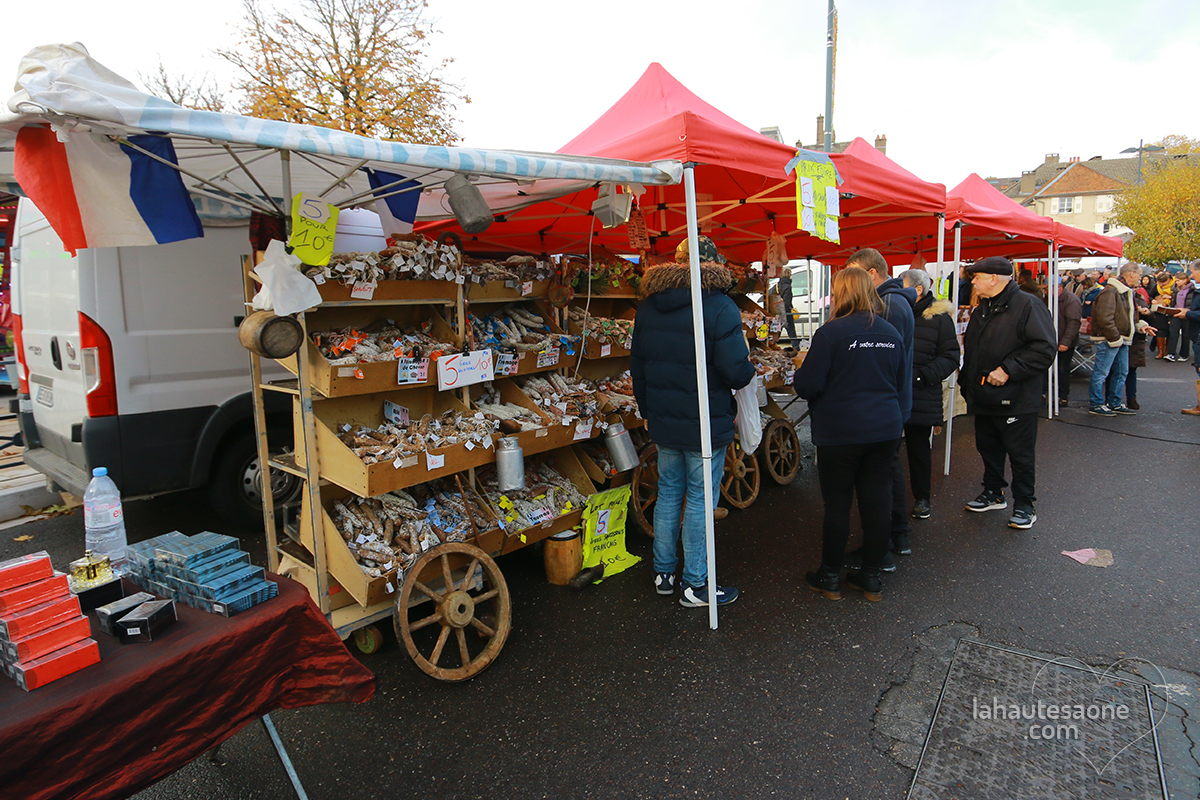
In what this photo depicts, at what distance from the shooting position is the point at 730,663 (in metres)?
3.21

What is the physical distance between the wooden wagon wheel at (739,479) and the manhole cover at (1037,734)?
227cm

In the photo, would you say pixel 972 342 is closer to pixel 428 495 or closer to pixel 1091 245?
pixel 428 495

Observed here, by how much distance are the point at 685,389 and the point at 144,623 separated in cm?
259

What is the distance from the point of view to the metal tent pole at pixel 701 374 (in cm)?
336

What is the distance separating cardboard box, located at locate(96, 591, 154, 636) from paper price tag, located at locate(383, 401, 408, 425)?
6.63ft

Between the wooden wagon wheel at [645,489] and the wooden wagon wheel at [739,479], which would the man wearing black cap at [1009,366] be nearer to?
the wooden wagon wheel at [739,479]

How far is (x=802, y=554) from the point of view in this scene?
447 cm

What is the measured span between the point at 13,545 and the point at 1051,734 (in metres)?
6.66

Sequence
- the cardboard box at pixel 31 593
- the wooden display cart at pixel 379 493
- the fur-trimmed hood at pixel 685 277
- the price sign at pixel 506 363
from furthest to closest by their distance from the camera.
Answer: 1. the price sign at pixel 506 363
2. the fur-trimmed hood at pixel 685 277
3. the wooden display cart at pixel 379 493
4. the cardboard box at pixel 31 593

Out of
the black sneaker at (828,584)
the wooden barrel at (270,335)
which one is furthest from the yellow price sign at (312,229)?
the black sneaker at (828,584)

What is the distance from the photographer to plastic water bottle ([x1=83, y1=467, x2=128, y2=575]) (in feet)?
7.12

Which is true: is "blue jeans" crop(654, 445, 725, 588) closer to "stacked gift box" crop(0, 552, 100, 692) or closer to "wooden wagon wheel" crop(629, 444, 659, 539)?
"wooden wagon wheel" crop(629, 444, 659, 539)

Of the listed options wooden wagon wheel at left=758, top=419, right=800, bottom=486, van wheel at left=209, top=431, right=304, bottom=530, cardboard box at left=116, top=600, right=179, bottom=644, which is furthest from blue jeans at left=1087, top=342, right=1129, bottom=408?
cardboard box at left=116, top=600, right=179, bottom=644

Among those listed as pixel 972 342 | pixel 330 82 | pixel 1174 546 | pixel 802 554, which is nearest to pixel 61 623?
pixel 802 554
